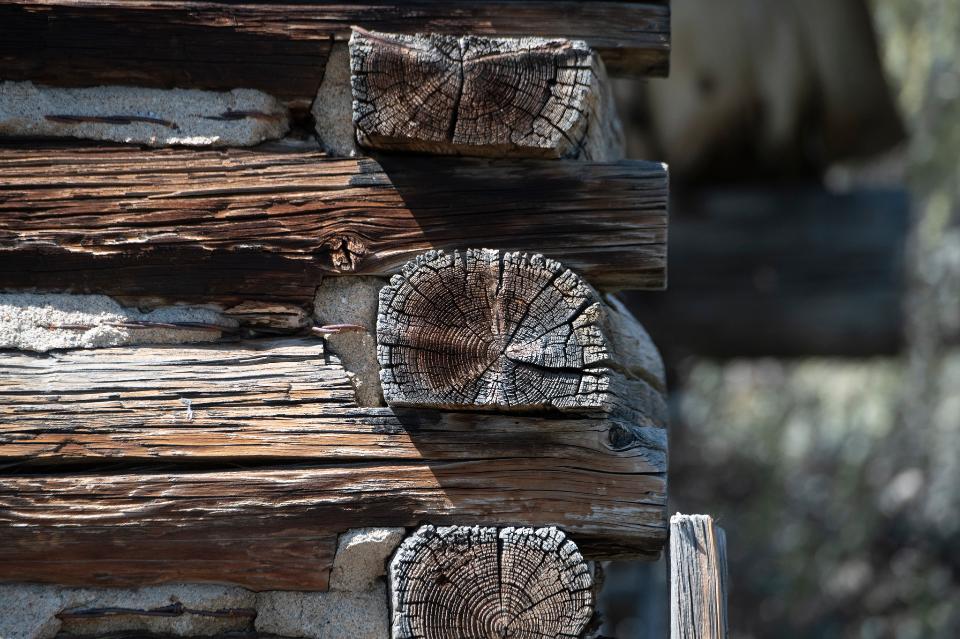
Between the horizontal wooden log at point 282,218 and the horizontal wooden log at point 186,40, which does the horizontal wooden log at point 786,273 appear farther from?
the horizontal wooden log at point 186,40

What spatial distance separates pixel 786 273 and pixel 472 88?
2.45 metres

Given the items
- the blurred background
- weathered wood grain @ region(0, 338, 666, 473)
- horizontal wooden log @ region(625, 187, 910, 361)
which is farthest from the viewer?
horizontal wooden log @ region(625, 187, 910, 361)

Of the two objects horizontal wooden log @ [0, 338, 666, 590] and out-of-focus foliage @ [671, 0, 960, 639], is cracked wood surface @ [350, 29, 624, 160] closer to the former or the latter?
horizontal wooden log @ [0, 338, 666, 590]

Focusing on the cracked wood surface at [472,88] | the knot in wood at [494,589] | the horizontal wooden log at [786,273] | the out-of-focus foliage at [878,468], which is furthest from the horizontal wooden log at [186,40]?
the out-of-focus foliage at [878,468]

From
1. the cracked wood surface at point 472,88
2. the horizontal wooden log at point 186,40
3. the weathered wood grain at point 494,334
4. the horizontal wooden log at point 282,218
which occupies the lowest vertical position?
the weathered wood grain at point 494,334

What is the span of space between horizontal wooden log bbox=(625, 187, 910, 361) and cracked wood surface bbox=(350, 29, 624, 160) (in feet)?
7.42

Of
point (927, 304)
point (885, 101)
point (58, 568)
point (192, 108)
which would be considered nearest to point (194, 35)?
point (192, 108)

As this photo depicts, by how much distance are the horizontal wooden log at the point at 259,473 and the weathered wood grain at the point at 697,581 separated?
5cm

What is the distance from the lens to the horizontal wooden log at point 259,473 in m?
1.48

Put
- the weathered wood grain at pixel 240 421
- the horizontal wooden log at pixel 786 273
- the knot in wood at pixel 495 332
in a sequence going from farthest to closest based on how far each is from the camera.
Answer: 1. the horizontal wooden log at pixel 786 273
2. the weathered wood grain at pixel 240 421
3. the knot in wood at pixel 495 332

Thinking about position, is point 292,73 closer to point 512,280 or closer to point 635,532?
point 512,280

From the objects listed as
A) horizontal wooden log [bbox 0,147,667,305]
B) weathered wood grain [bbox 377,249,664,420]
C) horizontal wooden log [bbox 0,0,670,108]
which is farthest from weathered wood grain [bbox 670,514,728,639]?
horizontal wooden log [bbox 0,0,670,108]

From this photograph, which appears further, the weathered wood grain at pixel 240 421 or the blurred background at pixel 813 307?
the blurred background at pixel 813 307

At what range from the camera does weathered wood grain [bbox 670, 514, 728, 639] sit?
1.42m
